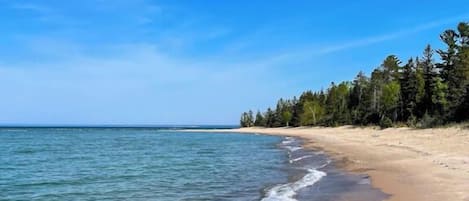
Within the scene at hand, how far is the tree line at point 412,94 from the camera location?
6179 cm

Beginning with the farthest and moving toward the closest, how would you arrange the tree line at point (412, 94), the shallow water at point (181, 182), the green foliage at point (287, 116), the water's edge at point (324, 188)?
the green foliage at point (287, 116)
the tree line at point (412, 94)
the shallow water at point (181, 182)
the water's edge at point (324, 188)

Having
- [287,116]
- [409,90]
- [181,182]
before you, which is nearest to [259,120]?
[287,116]

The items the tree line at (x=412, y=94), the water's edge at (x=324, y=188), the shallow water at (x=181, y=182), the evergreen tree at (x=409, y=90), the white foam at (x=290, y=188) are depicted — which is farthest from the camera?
the evergreen tree at (x=409, y=90)

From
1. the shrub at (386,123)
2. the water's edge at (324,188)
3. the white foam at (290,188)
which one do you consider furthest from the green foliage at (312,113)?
the white foam at (290,188)

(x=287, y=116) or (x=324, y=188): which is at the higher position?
(x=287, y=116)

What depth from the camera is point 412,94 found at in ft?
260

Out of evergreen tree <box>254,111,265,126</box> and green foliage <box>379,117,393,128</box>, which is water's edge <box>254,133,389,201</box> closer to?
green foliage <box>379,117,393,128</box>

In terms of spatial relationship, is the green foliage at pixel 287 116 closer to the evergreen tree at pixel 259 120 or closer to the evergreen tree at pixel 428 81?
the evergreen tree at pixel 259 120

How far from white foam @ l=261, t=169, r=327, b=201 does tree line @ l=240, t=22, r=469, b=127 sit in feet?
115

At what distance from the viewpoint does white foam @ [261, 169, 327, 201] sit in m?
16.2

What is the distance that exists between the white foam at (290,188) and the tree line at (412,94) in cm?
3500

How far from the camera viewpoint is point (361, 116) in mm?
94438

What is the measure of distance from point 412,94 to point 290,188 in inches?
2612

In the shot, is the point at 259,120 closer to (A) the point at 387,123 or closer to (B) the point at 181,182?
(A) the point at 387,123
